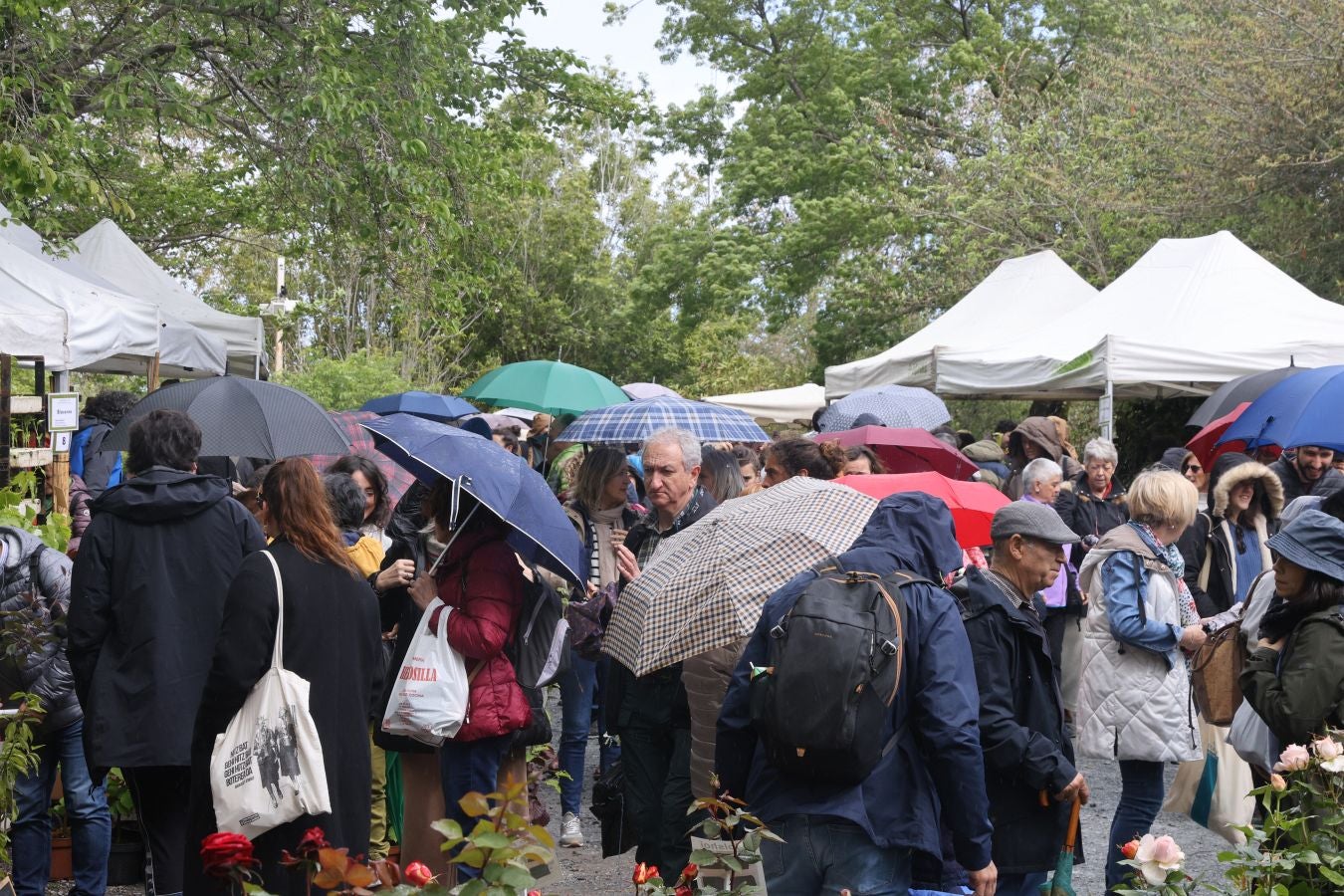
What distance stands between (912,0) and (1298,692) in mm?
A: 31052

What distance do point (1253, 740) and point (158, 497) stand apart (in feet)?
11.7

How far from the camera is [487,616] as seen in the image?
484 cm

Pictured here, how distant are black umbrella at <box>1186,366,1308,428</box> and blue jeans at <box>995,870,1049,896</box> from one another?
687cm

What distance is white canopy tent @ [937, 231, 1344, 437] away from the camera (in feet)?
39.7

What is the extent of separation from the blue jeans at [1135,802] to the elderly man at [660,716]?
6.03ft

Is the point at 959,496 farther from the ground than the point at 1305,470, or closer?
closer

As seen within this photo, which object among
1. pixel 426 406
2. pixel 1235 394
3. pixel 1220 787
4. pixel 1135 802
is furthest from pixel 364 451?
pixel 1235 394

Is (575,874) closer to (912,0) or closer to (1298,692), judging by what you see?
(1298,692)

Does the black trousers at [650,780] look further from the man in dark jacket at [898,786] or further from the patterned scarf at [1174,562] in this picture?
the patterned scarf at [1174,562]

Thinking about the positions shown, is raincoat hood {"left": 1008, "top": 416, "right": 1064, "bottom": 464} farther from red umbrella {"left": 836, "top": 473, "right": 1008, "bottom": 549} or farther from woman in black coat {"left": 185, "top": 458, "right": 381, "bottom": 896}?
woman in black coat {"left": 185, "top": 458, "right": 381, "bottom": 896}

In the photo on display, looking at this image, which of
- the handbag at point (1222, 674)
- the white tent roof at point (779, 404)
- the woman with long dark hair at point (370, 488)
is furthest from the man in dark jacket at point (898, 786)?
the white tent roof at point (779, 404)

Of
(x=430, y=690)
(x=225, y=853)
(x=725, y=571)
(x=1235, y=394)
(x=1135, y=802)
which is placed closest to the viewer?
(x=225, y=853)

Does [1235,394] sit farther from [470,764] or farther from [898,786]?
[898,786]

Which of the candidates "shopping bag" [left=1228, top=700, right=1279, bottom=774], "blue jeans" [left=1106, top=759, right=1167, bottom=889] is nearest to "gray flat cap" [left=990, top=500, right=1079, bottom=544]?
"shopping bag" [left=1228, top=700, right=1279, bottom=774]
